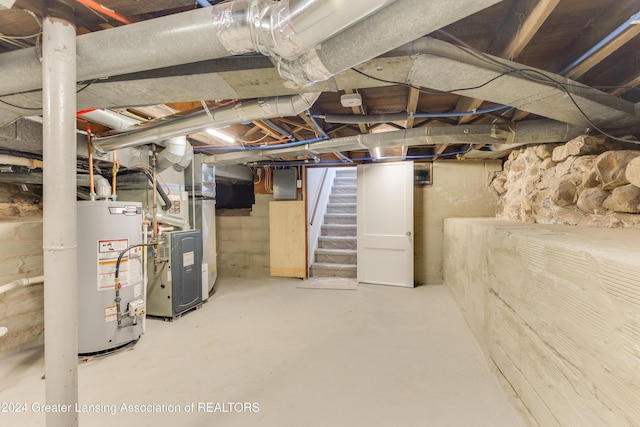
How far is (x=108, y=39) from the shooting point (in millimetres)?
1089

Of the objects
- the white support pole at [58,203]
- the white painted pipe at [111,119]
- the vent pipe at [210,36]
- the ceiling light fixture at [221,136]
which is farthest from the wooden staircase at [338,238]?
the vent pipe at [210,36]

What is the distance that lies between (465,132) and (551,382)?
1970mm

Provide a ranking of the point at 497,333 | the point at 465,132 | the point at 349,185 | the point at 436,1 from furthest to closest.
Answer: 1. the point at 349,185
2. the point at 465,132
3. the point at 497,333
4. the point at 436,1

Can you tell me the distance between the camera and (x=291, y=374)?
196 centimetres

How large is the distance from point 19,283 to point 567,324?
350 centimetres

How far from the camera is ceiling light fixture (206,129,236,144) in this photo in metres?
2.66

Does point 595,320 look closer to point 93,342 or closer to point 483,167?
point 93,342

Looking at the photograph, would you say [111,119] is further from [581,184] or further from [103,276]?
[581,184]

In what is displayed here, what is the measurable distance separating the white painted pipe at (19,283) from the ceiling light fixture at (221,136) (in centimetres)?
185

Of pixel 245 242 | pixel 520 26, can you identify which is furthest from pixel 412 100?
pixel 245 242

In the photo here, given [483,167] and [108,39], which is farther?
[483,167]

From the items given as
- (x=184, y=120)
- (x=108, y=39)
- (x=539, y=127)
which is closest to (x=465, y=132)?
(x=539, y=127)

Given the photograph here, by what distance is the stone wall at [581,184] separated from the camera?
168cm

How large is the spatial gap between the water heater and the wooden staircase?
9.28ft
